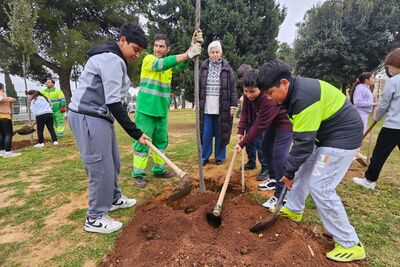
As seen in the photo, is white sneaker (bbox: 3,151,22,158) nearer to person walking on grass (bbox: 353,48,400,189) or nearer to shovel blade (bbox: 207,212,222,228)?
shovel blade (bbox: 207,212,222,228)

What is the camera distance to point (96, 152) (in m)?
2.75

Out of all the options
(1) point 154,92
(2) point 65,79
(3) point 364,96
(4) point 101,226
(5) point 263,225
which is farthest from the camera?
(2) point 65,79

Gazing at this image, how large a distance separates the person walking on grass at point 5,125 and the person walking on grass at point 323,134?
6.95m

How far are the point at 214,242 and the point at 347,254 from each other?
1.18 metres

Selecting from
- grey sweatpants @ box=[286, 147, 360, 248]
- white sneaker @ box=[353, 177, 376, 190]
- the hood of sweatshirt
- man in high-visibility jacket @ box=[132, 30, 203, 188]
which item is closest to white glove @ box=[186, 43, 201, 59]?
man in high-visibility jacket @ box=[132, 30, 203, 188]

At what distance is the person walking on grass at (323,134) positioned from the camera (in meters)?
2.34

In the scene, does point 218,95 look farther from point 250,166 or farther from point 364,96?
point 364,96

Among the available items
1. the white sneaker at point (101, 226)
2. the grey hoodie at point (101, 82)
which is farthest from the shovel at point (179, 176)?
the white sneaker at point (101, 226)

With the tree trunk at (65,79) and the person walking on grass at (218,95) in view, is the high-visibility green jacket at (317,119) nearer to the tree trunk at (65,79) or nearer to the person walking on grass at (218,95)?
the person walking on grass at (218,95)

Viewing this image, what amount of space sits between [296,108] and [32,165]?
5.76m

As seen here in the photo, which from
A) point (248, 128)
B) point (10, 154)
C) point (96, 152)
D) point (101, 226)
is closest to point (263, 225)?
point (101, 226)

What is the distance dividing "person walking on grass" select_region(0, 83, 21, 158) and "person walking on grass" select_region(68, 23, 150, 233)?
5365 millimetres

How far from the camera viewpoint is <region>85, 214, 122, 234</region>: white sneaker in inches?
116

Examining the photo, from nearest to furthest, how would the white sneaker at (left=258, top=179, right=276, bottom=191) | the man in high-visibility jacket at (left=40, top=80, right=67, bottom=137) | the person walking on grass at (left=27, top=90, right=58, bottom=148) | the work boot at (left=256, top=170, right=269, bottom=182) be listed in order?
the white sneaker at (left=258, top=179, right=276, bottom=191), the work boot at (left=256, top=170, right=269, bottom=182), the person walking on grass at (left=27, top=90, right=58, bottom=148), the man in high-visibility jacket at (left=40, top=80, right=67, bottom=137)
